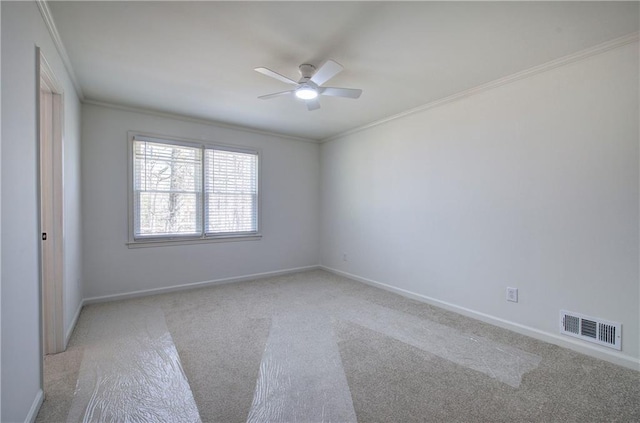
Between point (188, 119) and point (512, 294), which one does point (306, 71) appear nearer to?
point (188, 119)

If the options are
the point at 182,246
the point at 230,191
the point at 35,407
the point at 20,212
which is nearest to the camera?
the point at 20,212

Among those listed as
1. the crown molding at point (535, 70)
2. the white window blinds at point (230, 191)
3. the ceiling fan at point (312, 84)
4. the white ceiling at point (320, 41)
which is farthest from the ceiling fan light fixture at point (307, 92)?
the white window blinds at point (230, 191)

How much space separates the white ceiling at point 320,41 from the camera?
1901 mm

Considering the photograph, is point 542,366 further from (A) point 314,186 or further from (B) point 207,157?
(B) point 207,157

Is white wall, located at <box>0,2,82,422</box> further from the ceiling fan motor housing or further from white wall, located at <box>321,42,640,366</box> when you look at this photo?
white wall, located at <box>321,42,640,366</box>

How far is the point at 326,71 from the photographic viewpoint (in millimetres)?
2330

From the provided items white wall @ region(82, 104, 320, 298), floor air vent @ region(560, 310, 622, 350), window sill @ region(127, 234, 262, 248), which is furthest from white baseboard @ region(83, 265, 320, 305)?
floor air vent @ region(560, 310, 622, 350)

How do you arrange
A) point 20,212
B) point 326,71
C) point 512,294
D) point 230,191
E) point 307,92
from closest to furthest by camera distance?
point 20,212, point 326,71, point 307,92, point 512,294, point 230,191

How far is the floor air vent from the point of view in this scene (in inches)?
88.8

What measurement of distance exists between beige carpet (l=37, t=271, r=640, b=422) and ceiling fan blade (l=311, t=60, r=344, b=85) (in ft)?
7.45

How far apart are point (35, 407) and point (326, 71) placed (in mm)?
2868

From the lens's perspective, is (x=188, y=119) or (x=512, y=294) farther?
(x=188, y=119)

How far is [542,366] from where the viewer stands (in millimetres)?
2207

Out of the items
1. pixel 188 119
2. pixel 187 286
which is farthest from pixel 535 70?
pixel 187 286
